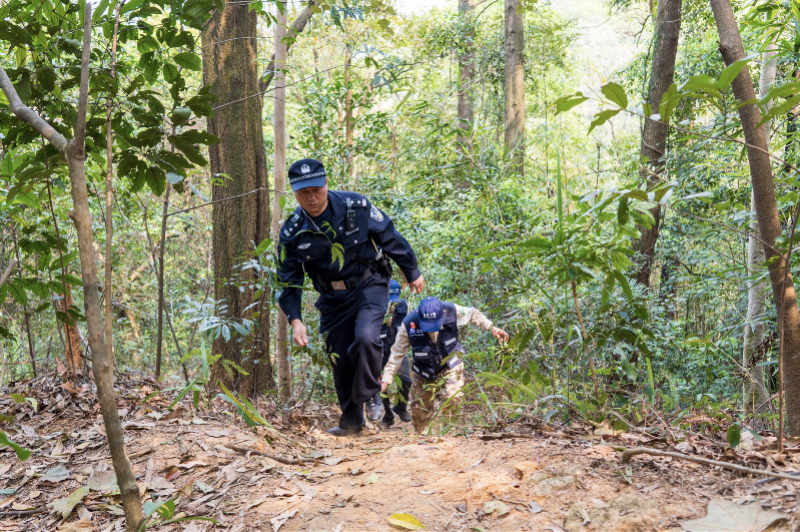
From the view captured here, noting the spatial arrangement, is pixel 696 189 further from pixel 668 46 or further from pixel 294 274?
pixel 294 274

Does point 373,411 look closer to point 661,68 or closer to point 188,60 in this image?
point 188,60

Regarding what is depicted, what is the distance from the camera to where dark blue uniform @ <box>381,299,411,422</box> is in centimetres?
632

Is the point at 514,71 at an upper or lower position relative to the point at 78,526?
upper

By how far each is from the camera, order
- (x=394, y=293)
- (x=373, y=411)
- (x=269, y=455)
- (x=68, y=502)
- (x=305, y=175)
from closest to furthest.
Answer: (x=68, y=502) < (x=269, y=455) < (x=305, y=175) < (x=373, y=411) < (x=394, y=293)

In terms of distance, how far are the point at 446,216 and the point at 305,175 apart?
21.7 feet

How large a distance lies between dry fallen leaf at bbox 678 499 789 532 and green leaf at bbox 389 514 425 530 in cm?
82

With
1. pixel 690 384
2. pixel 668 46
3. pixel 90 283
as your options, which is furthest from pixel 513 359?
pixel 668 46

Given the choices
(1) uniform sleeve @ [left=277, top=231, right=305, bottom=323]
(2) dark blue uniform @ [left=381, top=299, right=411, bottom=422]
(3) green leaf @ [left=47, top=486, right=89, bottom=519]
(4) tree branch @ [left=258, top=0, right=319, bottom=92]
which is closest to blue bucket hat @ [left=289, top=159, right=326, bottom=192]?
(1) uniform sleeve @ [left=277, top=231, right=305, bottom=323]

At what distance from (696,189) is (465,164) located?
286 cm

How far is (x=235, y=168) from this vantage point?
5117mm

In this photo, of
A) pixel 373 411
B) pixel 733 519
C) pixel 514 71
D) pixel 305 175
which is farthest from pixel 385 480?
pixel 514 71

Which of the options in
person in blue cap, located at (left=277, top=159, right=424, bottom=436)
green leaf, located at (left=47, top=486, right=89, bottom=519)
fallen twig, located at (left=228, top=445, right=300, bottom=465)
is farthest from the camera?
person in blue cap, located at (left=277, top=159, right=424, bottom=436)

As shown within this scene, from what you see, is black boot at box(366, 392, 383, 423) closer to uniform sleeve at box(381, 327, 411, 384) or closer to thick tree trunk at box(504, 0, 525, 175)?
uniform sleeve at box(381, 327, 411, 384)

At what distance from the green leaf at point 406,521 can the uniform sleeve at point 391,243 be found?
95.8 inches
